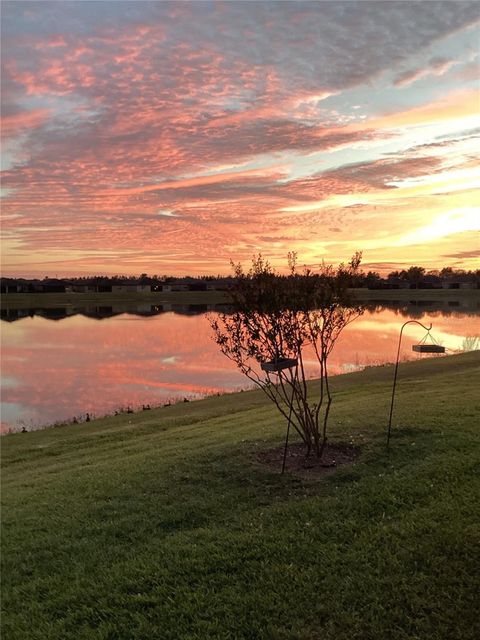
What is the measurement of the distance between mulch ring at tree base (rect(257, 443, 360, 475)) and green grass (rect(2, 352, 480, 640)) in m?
0.27

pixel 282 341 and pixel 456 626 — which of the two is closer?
pixel 456 626

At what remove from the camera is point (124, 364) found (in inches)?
1549

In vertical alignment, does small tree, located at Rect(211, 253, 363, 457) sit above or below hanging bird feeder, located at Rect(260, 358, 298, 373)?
above

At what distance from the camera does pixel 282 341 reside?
32.3ft

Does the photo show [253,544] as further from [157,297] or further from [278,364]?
[157,297]

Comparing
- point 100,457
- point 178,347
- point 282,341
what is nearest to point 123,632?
point 282,341

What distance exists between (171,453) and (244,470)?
2993 mm

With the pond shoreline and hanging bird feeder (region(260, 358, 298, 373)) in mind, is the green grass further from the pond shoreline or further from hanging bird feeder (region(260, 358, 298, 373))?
the pond shoreline

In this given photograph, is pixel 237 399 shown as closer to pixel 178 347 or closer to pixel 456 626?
pixel 456 626

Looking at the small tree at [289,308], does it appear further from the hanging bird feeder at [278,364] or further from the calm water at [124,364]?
the calm water at [124,364]

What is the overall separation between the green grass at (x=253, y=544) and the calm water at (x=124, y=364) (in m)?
16.0

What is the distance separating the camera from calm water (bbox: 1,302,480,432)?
27531 mm

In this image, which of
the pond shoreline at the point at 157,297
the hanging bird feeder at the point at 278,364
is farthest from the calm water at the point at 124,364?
the pond shoreline at the point at 157,297

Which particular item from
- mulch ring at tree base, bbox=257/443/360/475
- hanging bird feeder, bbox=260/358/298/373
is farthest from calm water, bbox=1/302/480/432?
hanging bird feeder, bbox=260/358/298/373
